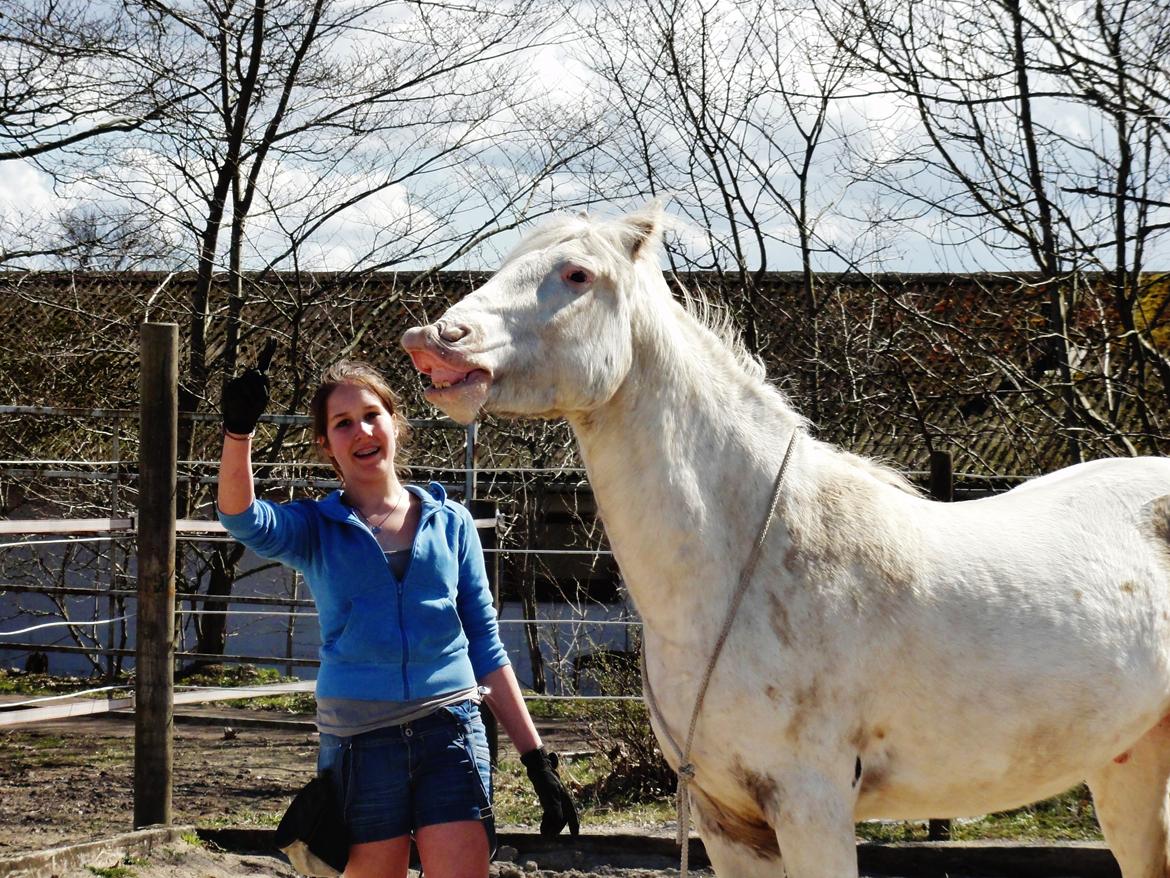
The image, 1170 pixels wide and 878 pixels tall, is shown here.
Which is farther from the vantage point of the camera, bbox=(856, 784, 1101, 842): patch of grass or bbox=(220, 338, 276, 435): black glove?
bbox=(856, 784, 1101, 842): patch of grass

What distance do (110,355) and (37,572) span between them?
254cm

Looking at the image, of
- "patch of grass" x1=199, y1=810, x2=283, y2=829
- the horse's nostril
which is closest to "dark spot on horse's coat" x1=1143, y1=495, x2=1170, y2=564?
the horse's nostril

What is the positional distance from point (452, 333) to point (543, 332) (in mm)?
237

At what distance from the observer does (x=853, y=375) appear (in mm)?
7977

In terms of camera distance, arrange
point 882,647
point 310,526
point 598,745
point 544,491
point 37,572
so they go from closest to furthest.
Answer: point 882,647 → point 310,526 → point 598,745 → point 544,491 → point 37,572

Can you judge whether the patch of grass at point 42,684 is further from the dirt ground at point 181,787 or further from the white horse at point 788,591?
the white horse at point 788,591

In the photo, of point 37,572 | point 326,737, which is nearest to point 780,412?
point 326,737

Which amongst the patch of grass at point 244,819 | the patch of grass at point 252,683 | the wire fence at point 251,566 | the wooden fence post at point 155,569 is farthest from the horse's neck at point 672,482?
the patch of grass at point 252,683

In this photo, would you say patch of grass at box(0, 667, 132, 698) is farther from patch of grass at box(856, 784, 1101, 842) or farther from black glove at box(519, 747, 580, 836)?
black glove at box(519, 747, 580, 836)

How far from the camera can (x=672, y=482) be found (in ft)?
8.80

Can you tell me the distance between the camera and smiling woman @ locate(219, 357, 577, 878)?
2.86 meters

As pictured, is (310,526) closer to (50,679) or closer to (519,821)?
(519,821)

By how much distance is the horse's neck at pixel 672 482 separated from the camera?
2.66 metres

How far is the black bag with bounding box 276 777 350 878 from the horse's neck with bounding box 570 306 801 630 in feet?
2.80
